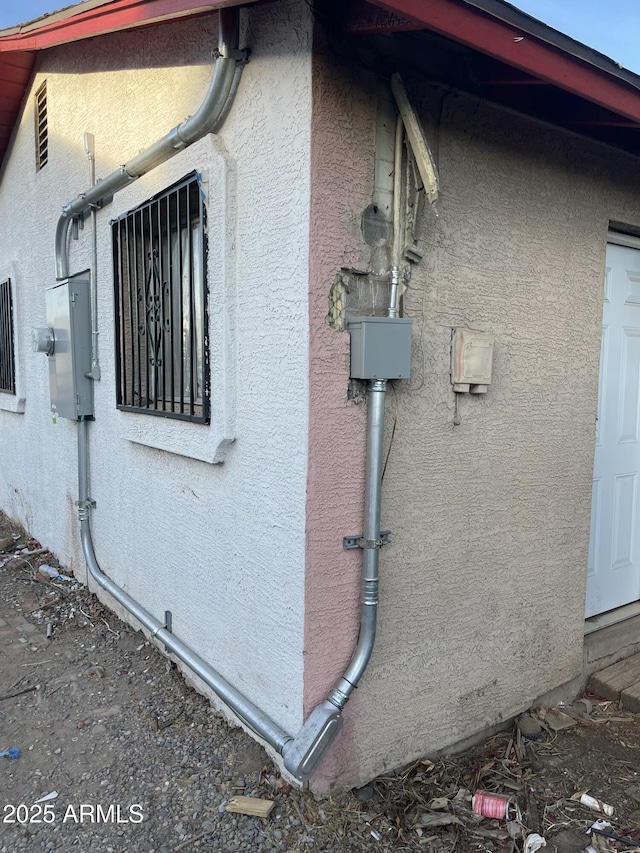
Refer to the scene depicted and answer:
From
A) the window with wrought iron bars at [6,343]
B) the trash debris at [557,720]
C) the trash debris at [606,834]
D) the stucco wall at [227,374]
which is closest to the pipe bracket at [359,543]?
the stucco wall at [227,374]

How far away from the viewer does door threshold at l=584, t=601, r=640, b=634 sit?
371 centimetres

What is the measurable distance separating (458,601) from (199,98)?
9.18ft

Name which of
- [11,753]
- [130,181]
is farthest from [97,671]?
[130,181]

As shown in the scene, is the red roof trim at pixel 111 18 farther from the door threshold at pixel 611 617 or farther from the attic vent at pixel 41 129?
the door threshold at pixel 611 617

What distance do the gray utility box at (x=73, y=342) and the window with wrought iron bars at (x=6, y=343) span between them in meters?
2.45

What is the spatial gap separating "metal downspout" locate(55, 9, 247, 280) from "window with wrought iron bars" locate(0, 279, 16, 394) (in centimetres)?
334

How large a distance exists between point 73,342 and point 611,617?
4119 millimetres

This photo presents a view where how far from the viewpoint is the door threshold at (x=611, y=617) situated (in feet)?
12.2

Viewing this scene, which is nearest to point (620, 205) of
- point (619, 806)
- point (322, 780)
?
point (619, 806)

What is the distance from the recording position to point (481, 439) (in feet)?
9.61

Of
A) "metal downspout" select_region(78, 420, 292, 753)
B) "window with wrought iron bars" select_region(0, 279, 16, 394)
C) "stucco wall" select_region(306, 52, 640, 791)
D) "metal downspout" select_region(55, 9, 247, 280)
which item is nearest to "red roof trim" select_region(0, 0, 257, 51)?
"metal downspout" select_region(55, 9, 247, 280)

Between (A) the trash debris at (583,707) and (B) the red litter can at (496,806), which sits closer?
(B) the red litter can at (496,806)

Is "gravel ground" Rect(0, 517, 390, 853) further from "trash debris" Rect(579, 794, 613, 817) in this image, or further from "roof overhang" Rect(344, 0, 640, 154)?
"roof overhang" Rect(344, 0, 640, 154)

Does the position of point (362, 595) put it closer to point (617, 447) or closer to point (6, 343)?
point (617, 447)
